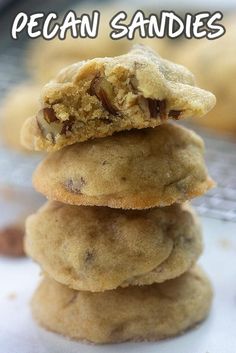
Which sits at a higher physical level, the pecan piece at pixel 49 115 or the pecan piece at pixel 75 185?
the pecan piece at pixel 49 115

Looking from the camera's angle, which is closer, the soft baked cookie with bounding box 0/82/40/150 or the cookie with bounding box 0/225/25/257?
the cookie with bounding box 0/225/25/257

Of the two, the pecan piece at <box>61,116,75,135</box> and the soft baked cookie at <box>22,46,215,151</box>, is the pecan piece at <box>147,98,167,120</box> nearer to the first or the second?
the soft baked cookie at <box>22,46,215,151</box>

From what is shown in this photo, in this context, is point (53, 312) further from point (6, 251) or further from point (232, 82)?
point (232, 82)

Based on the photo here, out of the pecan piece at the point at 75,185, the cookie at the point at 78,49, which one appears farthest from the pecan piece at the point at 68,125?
the cookie at the point at 78,49

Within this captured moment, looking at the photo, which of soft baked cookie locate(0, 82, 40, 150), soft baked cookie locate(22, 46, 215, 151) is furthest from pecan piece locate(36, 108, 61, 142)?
soft baked cookie locate(0, 82, 40, 150)

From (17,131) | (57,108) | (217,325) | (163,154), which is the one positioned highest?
(57,108)

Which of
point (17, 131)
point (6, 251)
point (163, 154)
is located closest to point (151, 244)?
point (163, 154)

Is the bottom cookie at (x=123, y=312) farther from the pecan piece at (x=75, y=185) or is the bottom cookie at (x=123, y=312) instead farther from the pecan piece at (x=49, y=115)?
the pecan piece at (x=49, y=115)

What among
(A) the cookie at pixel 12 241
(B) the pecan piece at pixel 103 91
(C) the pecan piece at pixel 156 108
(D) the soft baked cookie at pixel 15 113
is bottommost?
(A) the cookie at pixel 12 241
